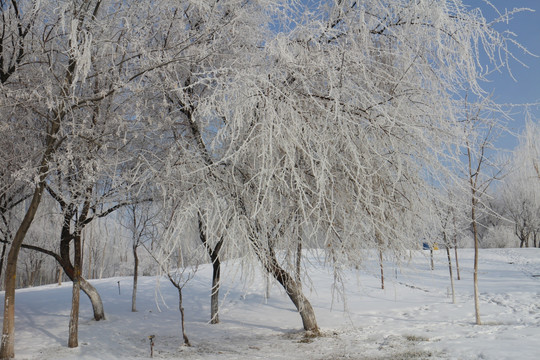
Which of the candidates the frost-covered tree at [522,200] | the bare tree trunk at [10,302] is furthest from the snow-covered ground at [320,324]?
the frost-covered tree at [522,200]

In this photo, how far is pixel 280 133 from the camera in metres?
4.27

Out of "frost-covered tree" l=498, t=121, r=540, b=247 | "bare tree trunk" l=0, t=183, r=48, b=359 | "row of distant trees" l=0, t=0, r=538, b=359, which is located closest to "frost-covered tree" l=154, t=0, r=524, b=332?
"row of distant trees" l=0, t=0, r=538, b=359

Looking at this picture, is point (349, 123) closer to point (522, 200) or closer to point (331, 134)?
point (331, 134)

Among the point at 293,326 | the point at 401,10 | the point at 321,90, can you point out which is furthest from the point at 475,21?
the point at 293,326

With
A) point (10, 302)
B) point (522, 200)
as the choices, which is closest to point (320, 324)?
point (10, 302)

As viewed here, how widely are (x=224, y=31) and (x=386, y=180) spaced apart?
13.1ft

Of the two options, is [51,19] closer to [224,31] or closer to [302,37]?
[224,31]

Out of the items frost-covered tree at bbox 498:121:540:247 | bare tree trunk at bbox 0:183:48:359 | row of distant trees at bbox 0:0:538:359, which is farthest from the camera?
frost-covered tree at bbox 498:121:540:247

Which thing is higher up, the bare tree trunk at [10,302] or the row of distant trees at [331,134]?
the row of distant trees at [331,134]

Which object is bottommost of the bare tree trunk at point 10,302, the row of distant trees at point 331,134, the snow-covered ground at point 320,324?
the snow-covered ground at point 320,324

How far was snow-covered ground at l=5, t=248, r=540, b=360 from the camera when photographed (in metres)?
7.32

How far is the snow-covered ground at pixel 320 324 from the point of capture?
288 inches

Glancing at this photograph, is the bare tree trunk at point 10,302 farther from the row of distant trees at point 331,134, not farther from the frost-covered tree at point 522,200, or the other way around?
the frost-covered tree at point 522,200

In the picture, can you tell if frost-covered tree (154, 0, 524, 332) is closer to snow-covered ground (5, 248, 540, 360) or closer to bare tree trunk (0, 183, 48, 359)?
snow-covered ground (5, 248, 540, 360)
